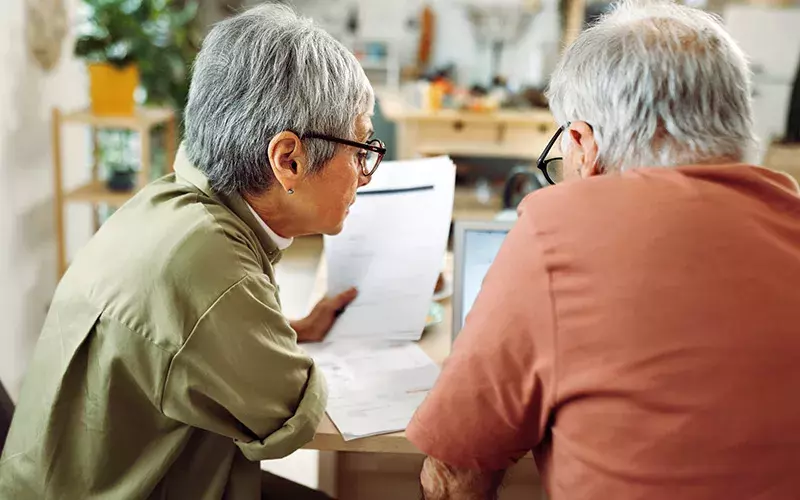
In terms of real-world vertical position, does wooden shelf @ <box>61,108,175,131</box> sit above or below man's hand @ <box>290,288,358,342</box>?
above

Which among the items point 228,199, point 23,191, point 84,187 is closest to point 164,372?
point 228,199

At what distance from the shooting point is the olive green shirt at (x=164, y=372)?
0.99 meters

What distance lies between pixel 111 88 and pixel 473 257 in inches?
76.4

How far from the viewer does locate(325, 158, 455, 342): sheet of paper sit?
139 centimetres

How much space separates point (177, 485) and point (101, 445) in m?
0.12

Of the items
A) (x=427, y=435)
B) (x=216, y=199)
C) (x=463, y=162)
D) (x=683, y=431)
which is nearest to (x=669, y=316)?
(x=683, y=431)

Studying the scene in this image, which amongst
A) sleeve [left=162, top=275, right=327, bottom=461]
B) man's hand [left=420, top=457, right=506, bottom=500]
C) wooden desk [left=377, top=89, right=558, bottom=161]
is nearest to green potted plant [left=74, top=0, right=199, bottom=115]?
wooden desk [left=377, top=89, right=558, bottom=161]

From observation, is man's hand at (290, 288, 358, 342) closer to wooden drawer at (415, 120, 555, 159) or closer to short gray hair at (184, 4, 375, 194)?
short gray hair at (184, 4, 375, 194)

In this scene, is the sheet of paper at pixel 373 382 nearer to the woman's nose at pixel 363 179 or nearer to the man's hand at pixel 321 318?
the man's hand at pixel 321 318

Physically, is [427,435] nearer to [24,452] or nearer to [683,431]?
[683,431]

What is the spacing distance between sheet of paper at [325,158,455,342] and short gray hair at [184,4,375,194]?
28 cm

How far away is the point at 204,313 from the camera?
98 cm

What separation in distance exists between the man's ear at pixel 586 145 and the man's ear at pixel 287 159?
0.38m

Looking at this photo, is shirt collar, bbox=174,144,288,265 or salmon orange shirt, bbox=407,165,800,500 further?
shirt collar, bbox=174,144,288,265
